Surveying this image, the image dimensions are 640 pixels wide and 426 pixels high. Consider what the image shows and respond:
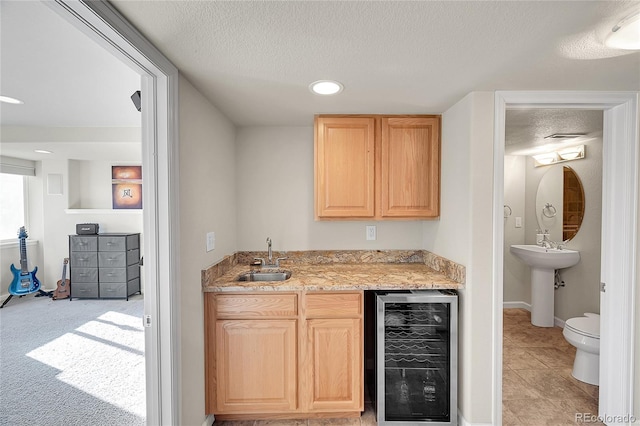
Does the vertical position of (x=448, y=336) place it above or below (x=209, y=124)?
below

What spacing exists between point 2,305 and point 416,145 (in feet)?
19.6

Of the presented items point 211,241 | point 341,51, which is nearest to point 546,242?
point 341,51

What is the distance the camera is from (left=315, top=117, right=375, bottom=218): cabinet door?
2256mm

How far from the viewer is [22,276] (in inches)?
167

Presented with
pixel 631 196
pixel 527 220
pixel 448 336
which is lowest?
pixel 448 336

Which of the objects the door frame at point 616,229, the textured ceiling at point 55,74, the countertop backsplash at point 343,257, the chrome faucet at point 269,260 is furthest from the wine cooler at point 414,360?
the textured ceiling at point 55,74

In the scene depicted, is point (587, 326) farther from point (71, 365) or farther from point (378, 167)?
point (71, 365)

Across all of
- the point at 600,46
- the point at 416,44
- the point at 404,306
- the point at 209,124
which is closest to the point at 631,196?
the point at 600,46

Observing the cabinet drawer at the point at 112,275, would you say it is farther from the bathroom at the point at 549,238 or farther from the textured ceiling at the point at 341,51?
the bathroom at the point at 549,238

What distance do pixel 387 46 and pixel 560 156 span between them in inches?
132

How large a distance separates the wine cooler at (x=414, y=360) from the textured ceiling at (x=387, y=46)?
1.38 meters

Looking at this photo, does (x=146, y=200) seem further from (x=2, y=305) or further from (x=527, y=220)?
(x=2, y=305)

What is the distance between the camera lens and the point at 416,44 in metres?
1.26

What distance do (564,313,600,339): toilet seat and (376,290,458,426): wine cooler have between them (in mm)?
1272
